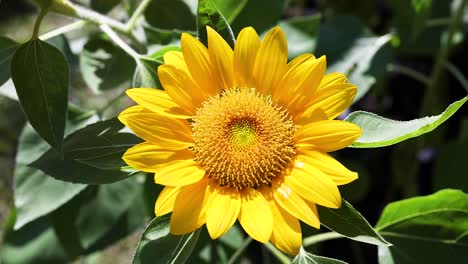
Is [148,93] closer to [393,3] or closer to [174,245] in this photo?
[174,245]

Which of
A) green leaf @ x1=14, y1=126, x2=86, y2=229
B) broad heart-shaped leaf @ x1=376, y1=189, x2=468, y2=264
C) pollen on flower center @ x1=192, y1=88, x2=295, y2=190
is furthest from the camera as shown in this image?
green leaf @ x1=14, y1=126, x2=86, y2=229

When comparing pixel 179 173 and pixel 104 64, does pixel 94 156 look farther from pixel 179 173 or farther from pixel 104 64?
pixel 104 64

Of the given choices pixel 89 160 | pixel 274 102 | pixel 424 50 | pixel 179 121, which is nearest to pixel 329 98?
pixel 274 102

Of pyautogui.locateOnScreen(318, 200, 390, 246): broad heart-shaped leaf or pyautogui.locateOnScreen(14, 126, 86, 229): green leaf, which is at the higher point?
pyautogui.locateOnScreen(318, 200, 390, 246): broad heart-shaped leaf

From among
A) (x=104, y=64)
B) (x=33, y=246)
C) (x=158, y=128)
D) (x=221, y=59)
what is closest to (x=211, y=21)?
(x=221, y=59)

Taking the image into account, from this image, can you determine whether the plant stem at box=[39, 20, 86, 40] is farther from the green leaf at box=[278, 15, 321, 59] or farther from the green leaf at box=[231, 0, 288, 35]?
the green leaf at box=[278, 15, 321, 59]

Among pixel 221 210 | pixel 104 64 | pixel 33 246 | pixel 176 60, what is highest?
pixel 176 60

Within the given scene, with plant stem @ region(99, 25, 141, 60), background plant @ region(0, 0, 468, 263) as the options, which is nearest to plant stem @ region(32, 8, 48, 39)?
background plant @ region(0, 0, 468, 263)
